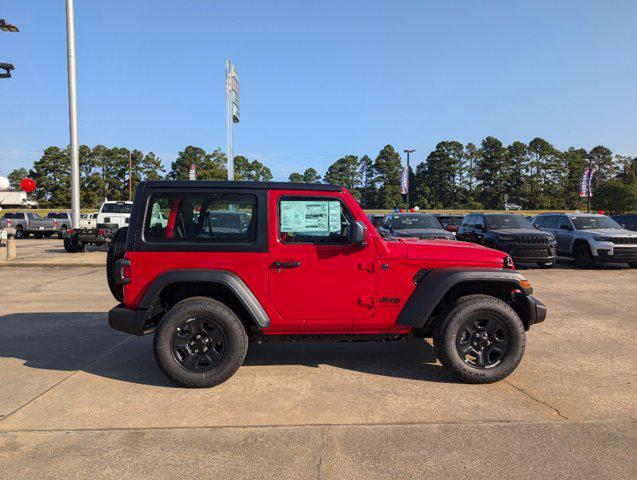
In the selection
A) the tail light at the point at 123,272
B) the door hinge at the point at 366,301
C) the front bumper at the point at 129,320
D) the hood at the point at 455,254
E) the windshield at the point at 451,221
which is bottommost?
the front bumper at the point at 129,320

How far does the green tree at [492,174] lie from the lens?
251ft

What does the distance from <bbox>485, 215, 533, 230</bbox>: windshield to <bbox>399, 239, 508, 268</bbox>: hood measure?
34.8 ft

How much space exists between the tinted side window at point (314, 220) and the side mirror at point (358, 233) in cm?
23

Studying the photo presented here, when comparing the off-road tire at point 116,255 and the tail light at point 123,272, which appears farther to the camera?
the off-road tire at point 116,255

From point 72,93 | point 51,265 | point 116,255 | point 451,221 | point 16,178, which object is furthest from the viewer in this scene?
point 16,178

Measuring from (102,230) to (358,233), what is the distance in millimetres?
16226

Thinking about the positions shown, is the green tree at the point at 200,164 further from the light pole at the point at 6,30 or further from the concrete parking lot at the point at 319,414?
the concrete parking lot at the point at 319,414

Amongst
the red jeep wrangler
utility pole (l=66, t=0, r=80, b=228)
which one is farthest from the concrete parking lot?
utility pole (l=66, t=0, r=80, b=228)

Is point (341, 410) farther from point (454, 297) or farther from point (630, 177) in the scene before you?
point (630, 177)

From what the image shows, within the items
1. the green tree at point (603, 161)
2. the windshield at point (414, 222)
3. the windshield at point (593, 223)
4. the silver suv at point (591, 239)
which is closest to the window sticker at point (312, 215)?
the windshield at point (414, 222)

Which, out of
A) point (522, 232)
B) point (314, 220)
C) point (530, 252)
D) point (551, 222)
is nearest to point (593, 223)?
point (551, 222)

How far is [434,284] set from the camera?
4484mm

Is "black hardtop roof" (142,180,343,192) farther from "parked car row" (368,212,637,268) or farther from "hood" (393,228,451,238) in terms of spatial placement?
"hood" (393,228,451,238)

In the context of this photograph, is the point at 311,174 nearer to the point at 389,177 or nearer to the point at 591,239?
the point at 389,177
